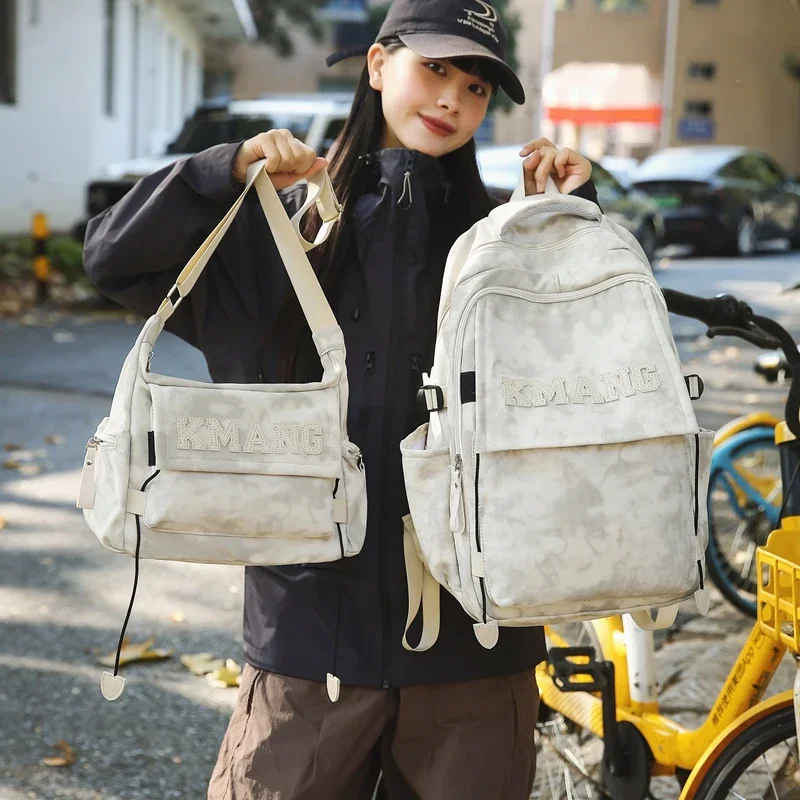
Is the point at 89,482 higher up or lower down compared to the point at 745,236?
higher up

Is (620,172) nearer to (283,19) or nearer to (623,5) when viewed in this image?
(283,19)

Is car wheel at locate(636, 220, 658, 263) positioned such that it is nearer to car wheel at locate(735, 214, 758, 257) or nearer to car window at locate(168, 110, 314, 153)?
car wheel at locate(735, 214, 758, 257)

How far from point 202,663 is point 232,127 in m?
9.60

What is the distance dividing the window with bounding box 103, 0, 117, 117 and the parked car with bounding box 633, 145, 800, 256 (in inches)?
304

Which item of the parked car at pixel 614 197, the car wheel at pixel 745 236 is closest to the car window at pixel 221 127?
the parked car at pixel 614 197

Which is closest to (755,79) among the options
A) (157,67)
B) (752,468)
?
(157,67)

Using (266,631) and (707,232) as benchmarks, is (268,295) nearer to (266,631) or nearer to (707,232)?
(266,631)

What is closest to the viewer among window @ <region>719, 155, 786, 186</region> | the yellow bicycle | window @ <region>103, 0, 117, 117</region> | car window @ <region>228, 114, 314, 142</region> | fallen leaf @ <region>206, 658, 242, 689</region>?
the yellow bicycle

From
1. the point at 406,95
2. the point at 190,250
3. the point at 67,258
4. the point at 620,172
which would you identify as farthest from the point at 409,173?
the point at 620,172

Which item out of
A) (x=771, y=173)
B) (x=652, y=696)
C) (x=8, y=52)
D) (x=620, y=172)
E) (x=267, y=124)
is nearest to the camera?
(x=652, y=696)

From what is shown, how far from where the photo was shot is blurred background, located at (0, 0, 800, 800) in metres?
3.86

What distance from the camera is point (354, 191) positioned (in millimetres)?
2074

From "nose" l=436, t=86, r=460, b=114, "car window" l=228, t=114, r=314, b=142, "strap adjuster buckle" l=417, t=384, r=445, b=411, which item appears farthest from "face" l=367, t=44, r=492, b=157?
"car window" l=228, t=114, r=314, b=142

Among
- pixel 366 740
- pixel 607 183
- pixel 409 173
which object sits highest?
pixel 409 173
